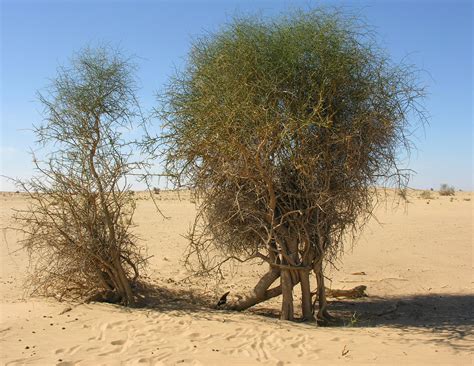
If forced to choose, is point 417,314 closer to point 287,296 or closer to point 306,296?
point 306,296

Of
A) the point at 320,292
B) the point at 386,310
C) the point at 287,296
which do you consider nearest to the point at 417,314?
the point at 386,310

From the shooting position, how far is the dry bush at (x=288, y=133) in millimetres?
8094

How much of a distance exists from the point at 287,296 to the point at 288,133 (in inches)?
112

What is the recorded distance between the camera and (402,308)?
10.5 meters

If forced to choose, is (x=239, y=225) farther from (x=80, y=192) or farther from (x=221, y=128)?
(x=80, y=192)

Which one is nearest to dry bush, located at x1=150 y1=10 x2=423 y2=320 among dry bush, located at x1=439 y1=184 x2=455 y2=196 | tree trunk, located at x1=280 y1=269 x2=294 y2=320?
tree trunk, located at x1=280 y1=269 x2=294 y2=320

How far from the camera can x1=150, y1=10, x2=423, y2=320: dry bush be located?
8094 millimetres

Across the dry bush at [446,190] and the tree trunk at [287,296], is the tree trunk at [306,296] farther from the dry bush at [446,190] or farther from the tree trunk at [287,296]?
the dry bush at [446,190]

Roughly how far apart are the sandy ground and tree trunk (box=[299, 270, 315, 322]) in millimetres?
557

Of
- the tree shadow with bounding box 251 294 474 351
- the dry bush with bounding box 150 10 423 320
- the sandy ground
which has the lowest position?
the tree shadow with bounding box 251 294 474 351

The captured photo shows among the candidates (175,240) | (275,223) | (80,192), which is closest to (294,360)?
(275,223)

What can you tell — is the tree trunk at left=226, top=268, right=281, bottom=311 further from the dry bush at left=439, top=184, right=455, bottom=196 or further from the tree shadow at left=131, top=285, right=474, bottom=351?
the dry bush at left=439, top=184, right=455, bottom=196

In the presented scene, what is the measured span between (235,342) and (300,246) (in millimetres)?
2581

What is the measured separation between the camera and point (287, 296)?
9016 mm
